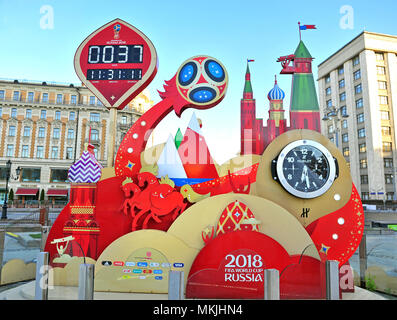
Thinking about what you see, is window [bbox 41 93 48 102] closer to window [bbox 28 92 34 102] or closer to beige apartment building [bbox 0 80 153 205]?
beige apartment building [bbox 0 80 153 205]

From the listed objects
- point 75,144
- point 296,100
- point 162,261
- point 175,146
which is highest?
point 75,144

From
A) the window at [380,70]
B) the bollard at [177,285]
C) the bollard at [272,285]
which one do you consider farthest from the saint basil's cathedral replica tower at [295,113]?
the window at [380,70]

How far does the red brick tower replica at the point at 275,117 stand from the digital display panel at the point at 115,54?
430 centimetres

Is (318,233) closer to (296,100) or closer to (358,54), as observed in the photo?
(296,100)

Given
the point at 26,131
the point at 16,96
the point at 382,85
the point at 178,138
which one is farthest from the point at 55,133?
the point at 382,85

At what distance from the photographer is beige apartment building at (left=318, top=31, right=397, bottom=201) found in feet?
134

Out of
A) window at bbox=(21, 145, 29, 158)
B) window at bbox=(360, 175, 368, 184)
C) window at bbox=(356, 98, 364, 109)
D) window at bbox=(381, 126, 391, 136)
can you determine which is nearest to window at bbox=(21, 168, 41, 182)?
window at bbox=(21, 145, 29, 158)

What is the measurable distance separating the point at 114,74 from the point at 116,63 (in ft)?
1.13

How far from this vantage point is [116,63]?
341 inches

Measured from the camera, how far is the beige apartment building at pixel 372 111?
40750mm

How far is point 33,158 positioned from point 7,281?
112 feet

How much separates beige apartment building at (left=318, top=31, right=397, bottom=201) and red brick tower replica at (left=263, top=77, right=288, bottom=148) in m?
34.0
